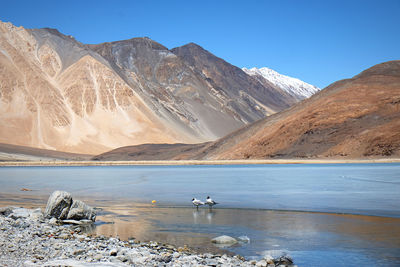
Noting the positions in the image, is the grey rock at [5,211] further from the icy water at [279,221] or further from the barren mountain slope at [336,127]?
the barren mountain slope at [336,127]

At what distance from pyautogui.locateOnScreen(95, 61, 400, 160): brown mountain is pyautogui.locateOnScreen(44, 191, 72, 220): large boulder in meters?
57.6

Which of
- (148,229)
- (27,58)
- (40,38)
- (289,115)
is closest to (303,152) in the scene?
(289,115)

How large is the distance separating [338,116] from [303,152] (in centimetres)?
1018

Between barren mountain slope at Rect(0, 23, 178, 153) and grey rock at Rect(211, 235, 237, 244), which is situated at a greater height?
barren mountain slope at Rect(0, 23, 178, 153)

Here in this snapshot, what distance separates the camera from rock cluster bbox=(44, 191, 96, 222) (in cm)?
1444

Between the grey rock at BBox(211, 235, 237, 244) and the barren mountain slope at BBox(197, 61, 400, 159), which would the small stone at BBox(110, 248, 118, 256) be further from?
the barren mountain slope at BBox(197, 61, 400, 159)

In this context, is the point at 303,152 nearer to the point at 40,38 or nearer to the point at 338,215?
the point at 338,215

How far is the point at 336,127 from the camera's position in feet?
246

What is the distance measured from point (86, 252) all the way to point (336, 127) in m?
70.3

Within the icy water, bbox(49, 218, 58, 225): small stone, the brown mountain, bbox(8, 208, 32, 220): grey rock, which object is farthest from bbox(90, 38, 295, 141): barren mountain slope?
bbox(49, 218, 58, 225): small stone

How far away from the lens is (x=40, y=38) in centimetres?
14112

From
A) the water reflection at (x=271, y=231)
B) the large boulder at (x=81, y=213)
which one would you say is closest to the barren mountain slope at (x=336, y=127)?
the water reflection at (x=271, y=231)

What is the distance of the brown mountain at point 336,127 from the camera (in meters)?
68.6

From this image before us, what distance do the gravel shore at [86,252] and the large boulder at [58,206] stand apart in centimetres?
257
